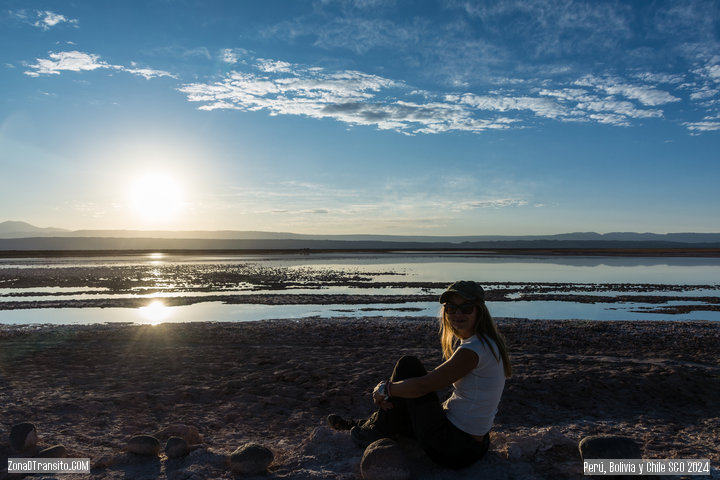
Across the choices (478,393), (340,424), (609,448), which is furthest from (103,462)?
(609,448)

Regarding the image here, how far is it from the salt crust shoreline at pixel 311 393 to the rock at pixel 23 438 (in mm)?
129

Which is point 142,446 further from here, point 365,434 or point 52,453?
point 365,434

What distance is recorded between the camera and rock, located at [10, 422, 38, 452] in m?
5.64

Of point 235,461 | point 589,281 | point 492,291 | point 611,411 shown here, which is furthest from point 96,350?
point 589,281

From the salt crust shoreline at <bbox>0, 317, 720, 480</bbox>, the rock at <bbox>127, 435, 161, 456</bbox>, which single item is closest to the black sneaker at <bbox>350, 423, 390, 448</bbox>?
the salt crust shoreline at <bbox>0, 317, 720, 480</bbox>

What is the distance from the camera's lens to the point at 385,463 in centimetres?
467

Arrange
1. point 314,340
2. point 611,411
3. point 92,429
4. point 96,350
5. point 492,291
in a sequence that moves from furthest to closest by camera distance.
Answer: point 492,291, point 314,340, point 96,350, point 611,411, point 92,429

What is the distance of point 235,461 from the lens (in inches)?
200

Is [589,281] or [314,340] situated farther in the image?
[589,281]

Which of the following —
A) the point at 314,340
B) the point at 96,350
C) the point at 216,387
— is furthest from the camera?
the point at 314,340

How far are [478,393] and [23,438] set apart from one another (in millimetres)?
5369

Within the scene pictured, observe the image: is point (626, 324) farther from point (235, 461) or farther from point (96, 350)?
point (96, 350)

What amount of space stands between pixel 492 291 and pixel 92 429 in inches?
950

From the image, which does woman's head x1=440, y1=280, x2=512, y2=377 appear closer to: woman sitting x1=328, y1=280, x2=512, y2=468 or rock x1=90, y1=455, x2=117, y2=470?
woman sitting x1=328, y1=280, x2=512, y2=468
